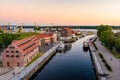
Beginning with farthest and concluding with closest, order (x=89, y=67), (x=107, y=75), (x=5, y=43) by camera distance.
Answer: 1. (x=5, y=43)
2. (x=89, y=67)
3. (x=107, y=75)

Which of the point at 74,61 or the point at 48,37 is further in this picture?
the point at 48,37

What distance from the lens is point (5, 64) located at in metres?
51.6

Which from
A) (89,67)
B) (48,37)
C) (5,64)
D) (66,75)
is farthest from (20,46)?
(48,37)

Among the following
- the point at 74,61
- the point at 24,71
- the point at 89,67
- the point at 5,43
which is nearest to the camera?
the point at 24,71

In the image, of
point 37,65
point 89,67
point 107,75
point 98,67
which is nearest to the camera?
point 107,75

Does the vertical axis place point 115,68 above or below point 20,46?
below

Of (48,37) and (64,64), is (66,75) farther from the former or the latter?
(48,37)

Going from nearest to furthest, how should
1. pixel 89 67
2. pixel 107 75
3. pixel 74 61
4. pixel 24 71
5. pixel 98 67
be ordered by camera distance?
pixel 107 75 → pixel 24 71 → pixel 98 67 → pixel 89 67 → pixel 74 61

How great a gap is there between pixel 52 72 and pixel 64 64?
32.0 ft

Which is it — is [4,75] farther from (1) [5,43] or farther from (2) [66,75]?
(1) [5,43]

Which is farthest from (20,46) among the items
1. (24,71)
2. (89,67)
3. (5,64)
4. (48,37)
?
(48,37)

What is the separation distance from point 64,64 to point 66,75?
11.8m

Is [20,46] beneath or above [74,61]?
above

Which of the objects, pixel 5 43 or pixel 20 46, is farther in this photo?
pixel 5 43
